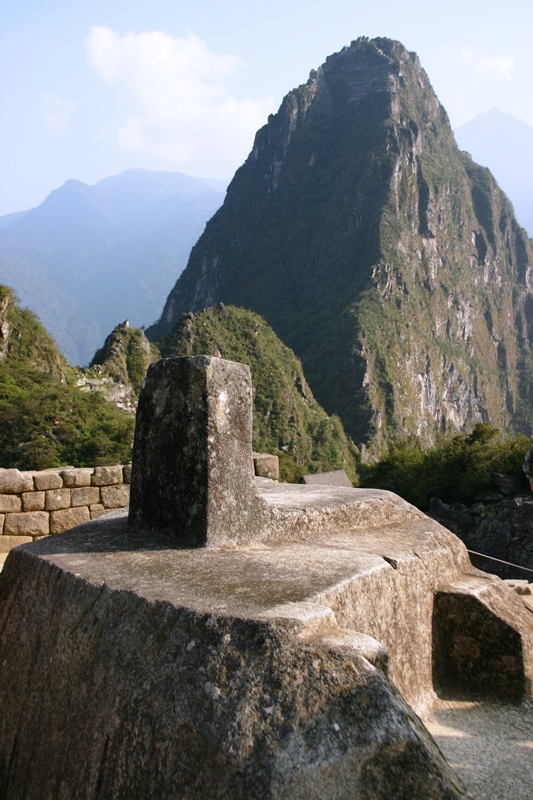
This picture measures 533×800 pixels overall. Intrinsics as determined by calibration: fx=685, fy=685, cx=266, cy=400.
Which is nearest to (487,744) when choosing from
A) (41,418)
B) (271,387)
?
(41,418)

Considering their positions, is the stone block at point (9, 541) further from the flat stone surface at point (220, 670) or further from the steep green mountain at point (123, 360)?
the steep green mountain at point (123, 360)

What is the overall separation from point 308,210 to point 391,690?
5355 inches

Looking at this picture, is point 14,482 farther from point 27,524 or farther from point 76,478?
point 76,478

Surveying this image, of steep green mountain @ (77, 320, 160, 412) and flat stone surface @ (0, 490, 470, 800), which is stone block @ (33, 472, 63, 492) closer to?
flat stone surface @ (0, 490, 470, 800)

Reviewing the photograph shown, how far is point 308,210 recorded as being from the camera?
133 m

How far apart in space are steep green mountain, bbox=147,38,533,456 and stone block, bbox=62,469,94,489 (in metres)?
78.8

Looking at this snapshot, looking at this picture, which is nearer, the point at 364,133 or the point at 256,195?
the point at 364,133

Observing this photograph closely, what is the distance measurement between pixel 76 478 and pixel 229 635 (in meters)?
6.59

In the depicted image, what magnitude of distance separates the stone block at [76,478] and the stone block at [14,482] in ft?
1.36

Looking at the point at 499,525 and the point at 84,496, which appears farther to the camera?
the point at 499,525

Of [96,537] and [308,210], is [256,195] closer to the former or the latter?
[308,210]

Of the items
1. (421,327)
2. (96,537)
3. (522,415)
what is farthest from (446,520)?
(522,415)

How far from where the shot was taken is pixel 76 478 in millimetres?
8445

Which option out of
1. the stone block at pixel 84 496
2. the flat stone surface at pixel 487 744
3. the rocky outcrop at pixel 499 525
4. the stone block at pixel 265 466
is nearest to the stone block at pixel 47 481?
the stone block at pixel 84 496
